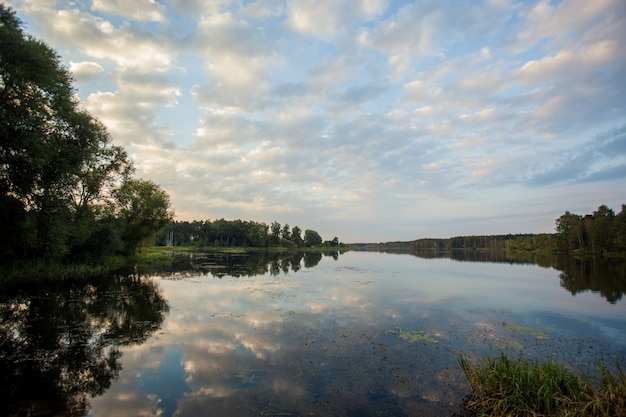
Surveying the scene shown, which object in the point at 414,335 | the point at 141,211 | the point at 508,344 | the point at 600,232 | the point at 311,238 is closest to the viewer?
the point at 508,344

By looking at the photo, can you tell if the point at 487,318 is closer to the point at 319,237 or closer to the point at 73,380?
the point at 73,380

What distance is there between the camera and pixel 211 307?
17.0m

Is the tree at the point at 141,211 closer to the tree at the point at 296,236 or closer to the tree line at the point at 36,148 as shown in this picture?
the tree line at the point at 36,148

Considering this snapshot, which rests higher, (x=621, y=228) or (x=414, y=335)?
(x=621, y=228)

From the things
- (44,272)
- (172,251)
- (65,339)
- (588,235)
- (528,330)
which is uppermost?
(588,235)

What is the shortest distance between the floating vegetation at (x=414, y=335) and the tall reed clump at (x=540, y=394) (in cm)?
440

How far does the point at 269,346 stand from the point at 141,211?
145 feet

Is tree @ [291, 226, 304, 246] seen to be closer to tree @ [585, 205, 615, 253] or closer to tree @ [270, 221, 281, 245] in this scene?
tree @ [270, 221, 281, 245]

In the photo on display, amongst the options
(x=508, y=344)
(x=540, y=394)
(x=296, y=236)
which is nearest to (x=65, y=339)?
(x=540, y=394)

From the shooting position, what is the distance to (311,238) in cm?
18025

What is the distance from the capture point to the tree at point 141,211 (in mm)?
44688

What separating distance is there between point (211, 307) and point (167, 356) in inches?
289

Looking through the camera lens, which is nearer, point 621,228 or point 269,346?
point 269,346

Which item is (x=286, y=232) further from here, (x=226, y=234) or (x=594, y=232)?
(x=594, y=232)
